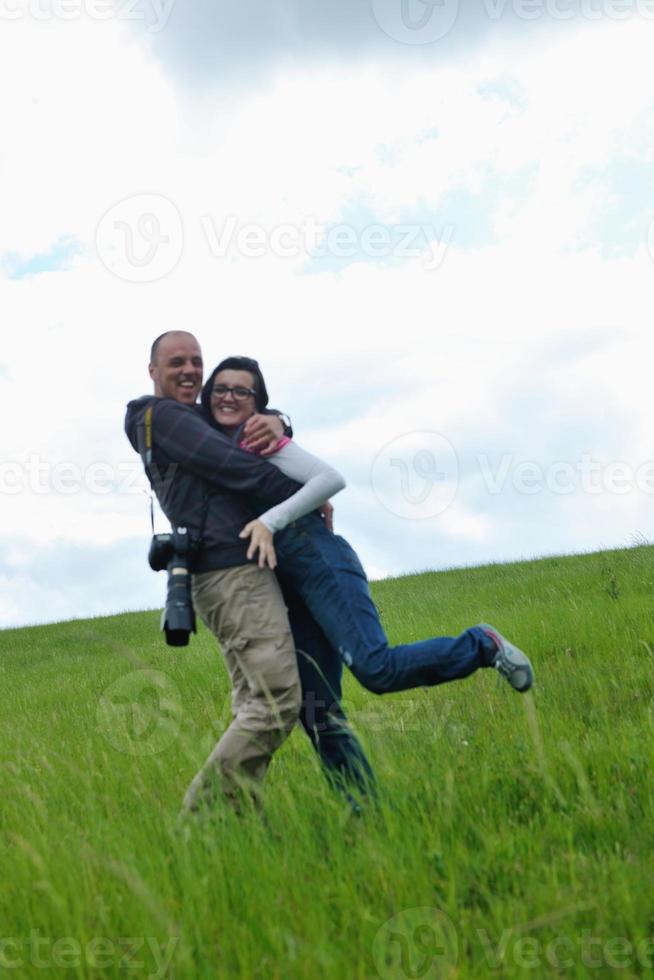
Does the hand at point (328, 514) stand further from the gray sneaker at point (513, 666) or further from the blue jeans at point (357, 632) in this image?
the gray sneaker at point (513, 666)

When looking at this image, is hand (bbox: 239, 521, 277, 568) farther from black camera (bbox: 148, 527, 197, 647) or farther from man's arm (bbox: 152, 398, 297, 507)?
black camera (bbox: 148, 527, 197, 647)

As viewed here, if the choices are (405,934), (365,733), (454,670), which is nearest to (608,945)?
(405,934)

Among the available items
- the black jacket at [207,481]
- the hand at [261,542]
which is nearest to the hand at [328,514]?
the black jacket at [207,481]

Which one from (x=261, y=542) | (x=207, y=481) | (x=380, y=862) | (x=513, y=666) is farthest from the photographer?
(x=207, y=481)

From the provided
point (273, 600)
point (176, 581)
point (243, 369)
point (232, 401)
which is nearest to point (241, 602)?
point (273, 600)

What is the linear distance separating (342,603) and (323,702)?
1.88 feet

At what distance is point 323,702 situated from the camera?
4.33 metres

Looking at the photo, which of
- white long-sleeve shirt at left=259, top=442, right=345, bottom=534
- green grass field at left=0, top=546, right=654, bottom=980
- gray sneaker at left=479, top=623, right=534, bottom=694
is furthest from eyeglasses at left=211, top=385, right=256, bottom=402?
gray sneaker at left=479, top=623, right=534, bottom=694

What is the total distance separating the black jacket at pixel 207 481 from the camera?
13.4ft

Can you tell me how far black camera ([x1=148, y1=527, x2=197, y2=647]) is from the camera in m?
3.96

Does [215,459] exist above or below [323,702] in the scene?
above

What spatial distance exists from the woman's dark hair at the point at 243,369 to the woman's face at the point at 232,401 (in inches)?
1.1

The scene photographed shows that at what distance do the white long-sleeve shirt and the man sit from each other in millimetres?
71

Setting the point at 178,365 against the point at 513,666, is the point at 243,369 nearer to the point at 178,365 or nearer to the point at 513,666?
the point at 178,365
